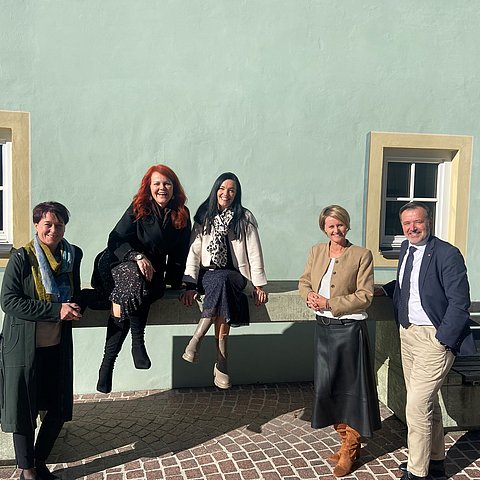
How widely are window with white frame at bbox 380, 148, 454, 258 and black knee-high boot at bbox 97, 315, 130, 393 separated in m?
3.30

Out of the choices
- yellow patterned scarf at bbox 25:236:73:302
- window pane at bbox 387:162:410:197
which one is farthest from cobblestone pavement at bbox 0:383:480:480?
window pane at bbox 387:162:410:197

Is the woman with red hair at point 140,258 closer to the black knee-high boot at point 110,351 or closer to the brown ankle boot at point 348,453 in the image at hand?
the black knee-high boot at point 110,351

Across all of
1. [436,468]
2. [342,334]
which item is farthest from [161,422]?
[436,468]

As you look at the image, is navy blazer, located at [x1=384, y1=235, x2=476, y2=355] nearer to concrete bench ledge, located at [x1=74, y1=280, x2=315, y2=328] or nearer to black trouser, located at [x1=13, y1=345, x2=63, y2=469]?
concrete bench ledge, located at [x1=74, y1=280, x2=315, y2=328]

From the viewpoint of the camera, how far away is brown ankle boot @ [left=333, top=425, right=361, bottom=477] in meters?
3.91

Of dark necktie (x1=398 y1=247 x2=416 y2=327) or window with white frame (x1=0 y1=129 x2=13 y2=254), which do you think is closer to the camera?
dark necktie (x1=398 y1=247 x2=416 y2=327)

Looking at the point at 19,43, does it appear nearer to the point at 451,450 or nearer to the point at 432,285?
the point at 432,285

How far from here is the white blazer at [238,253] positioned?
399 cm

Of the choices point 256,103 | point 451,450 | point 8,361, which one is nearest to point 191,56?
point 256,103

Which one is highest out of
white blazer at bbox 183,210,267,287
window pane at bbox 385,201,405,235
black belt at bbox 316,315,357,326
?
window pane at bbox 385,201,405,235

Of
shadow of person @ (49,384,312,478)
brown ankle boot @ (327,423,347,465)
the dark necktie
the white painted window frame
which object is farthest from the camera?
the white painted window frame

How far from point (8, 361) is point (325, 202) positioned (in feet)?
11.9

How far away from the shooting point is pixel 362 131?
5.72 m

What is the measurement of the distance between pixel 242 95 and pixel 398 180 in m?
2.07
